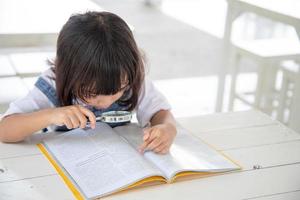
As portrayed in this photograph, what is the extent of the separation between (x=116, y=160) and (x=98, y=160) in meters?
0.04

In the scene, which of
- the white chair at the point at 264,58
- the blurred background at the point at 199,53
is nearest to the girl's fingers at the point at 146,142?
the blurred background at the point at 199,53

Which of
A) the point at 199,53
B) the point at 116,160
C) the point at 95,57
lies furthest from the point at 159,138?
the point at 199,53

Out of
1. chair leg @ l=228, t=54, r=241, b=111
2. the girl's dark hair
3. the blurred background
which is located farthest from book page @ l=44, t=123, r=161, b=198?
chair leg @ l=228, t=54, r=241, b=111

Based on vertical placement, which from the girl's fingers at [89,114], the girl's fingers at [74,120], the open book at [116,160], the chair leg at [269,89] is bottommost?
the chair leg at [269,89]

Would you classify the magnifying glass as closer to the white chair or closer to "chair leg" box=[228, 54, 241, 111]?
the white chair

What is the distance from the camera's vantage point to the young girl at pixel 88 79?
1097mm

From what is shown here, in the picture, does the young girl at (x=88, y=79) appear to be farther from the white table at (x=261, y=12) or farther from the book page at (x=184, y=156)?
the white table at (x=261, y=12)

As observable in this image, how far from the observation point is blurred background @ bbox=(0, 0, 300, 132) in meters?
2.07

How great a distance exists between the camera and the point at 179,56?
12.4 feet

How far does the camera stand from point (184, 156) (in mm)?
1105

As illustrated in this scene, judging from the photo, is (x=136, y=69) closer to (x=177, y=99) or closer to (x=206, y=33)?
(x=177, y=99)

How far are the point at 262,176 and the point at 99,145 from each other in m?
0.37

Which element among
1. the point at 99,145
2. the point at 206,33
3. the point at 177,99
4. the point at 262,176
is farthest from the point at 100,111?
the point at 206,33

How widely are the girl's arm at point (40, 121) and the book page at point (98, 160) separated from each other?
5 centimetres
